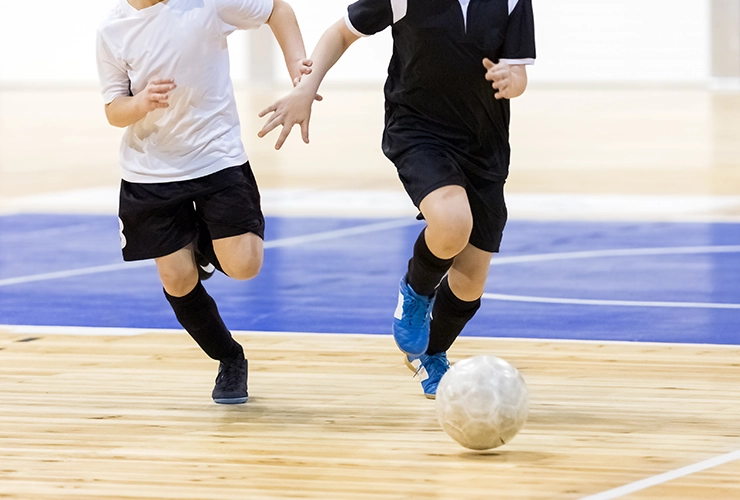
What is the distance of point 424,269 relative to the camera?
3.98 m

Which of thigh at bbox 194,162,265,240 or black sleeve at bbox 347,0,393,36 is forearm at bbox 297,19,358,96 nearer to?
black sleeve at bbox 347,0,393,36

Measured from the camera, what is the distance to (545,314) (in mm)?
5359

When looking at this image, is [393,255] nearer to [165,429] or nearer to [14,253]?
[14,253]

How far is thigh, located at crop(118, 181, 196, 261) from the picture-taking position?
13.0 feet

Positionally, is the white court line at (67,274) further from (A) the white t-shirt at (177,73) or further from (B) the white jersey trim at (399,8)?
(B) the white jersey trim at (399,8)

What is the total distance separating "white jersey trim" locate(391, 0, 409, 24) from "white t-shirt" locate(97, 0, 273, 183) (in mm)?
425

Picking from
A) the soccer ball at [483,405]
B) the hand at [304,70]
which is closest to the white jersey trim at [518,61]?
the hand at [304,70]

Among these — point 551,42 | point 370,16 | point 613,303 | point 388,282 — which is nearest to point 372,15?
point 370,16

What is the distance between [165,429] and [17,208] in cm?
545

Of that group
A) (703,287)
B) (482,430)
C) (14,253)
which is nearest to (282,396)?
(482,430)

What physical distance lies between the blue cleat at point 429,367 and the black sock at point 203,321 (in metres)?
0.59

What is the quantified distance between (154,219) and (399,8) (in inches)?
39.0

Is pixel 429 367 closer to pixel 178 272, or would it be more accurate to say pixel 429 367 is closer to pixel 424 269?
pixel 424 269

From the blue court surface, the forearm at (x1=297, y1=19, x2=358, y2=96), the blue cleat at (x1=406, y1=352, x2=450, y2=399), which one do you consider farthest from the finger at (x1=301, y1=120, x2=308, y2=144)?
the blue court surface
